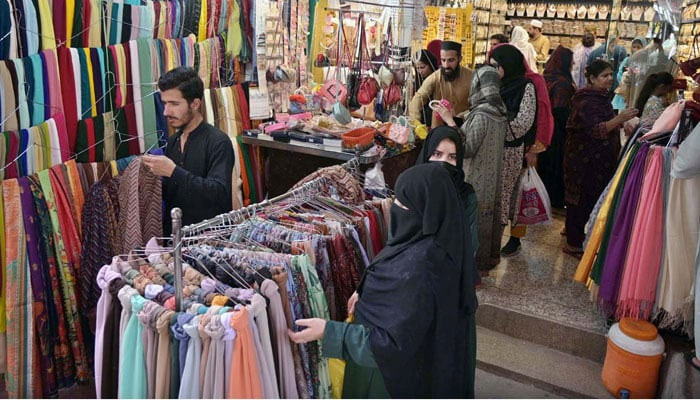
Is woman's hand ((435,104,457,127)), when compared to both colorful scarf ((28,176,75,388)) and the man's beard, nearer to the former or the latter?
the man's beard

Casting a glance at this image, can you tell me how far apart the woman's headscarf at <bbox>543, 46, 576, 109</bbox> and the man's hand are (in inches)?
148

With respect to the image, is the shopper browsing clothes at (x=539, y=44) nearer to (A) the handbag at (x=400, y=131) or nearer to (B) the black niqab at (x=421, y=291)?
(A) the handbag at (x=400, y=131)

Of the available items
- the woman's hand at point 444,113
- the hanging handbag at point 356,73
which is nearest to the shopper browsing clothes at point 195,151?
the woman's hand at point 444,113

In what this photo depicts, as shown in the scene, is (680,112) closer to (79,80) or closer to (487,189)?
(487,189)

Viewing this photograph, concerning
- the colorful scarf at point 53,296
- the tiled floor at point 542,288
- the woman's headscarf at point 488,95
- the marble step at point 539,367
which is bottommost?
the marble step at point 539,367

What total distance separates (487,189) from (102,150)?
2.33 m

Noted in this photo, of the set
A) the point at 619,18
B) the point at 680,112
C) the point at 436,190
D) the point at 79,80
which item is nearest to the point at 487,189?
the point at 680,112

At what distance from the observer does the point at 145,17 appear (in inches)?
138

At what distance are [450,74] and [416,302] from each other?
3.01 metres

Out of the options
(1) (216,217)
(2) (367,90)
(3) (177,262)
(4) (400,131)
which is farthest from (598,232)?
(3) (177,262)

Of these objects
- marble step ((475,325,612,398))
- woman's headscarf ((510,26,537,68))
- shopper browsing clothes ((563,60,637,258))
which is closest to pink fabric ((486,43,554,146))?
shopper browsing clothes ((563,60,637,258))

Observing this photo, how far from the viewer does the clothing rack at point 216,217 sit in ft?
5.76

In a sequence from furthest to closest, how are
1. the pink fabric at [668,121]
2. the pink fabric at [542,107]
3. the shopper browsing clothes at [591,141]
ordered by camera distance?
the shopper browsing clothes at [591,141]
the pink fabric at [542,107]
the pink fabric at [668,121]

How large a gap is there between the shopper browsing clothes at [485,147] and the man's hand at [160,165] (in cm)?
169
